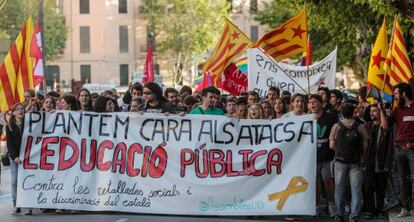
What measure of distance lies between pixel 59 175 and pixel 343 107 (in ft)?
12.2

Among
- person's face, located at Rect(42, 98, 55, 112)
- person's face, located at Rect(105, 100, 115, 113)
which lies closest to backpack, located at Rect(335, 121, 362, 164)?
person's face, located at Rect(105, 100, 115, 113)

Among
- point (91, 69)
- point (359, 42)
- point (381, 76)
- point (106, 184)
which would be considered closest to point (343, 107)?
point (381, 76)

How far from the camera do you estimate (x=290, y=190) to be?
11.0 metres

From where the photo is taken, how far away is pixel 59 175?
11562 millimetres

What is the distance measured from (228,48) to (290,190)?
779 cm

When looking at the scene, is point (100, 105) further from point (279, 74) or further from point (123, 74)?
point (123, 74)

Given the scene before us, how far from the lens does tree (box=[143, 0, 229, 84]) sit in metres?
59.4

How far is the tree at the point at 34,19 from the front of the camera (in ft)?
190

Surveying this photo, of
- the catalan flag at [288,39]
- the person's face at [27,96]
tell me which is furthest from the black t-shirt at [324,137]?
the person's face at [27,96]

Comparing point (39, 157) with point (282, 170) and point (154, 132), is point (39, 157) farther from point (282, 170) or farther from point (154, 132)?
point (282, 170)

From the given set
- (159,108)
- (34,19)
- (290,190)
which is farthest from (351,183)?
(34,19)

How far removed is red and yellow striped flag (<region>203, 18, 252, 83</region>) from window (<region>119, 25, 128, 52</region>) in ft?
162

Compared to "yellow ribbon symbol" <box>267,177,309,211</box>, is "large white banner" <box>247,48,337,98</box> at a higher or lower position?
higher

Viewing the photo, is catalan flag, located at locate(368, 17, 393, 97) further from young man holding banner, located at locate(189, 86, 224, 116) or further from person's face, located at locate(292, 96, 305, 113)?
young man holding banner, located at locate(189, 86, 224, 116)
